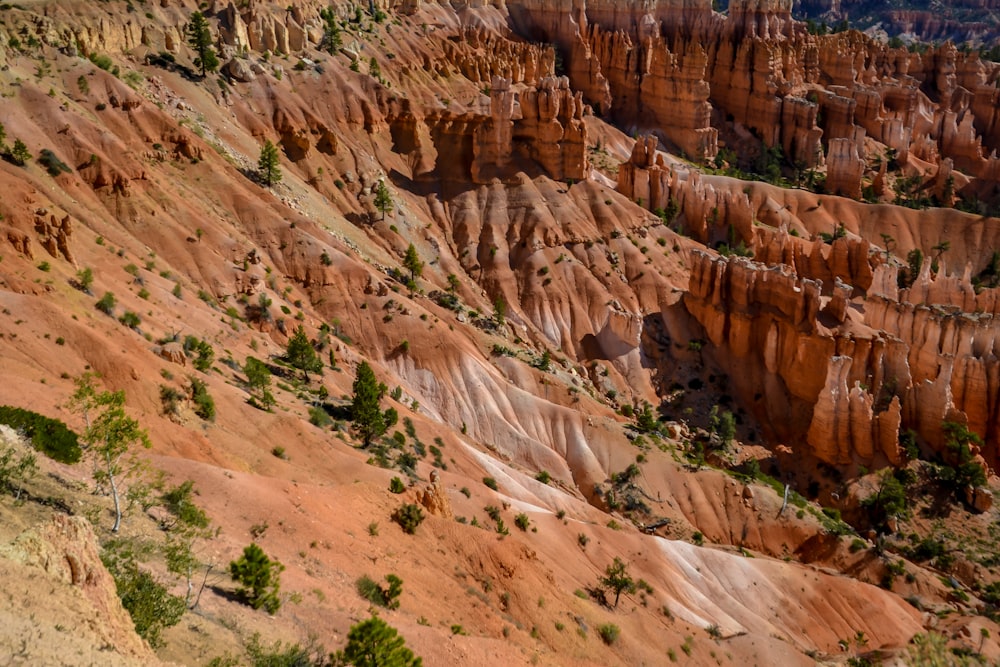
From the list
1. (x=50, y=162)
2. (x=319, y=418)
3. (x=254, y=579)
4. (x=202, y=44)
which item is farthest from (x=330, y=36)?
(x=254, y=579)

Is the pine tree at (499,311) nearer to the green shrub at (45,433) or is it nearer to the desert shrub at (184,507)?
the desert shrub at (184,507)

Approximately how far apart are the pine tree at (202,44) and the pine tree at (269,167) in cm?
1048

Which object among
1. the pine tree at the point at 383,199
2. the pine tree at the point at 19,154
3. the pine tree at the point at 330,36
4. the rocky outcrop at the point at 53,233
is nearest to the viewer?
the rocky outcrop at the point at 53,233

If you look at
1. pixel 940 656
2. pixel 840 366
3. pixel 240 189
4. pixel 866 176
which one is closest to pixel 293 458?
pixel 940 656

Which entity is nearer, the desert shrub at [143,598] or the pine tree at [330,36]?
the desert shrub at [143,598]

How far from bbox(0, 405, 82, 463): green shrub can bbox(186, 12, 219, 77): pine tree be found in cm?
4960

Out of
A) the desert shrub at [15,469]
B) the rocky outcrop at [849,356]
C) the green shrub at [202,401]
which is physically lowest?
the rocky outcrop at [849,356]

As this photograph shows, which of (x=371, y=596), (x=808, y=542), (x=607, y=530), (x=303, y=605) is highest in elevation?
(x=303, y=605)

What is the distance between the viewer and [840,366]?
170 ft

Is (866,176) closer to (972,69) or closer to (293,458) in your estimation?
(972,69)

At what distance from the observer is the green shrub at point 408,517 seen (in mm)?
27031

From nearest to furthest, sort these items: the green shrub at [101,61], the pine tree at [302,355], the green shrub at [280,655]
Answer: the green shrub at [280,655]
the pine tree at [302,355]
the green shrub at [101,61]

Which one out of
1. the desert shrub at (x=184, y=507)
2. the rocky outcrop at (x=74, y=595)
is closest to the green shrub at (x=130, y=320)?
the desert shrub at (x=184, y=507)

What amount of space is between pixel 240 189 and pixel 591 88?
2387 inches
